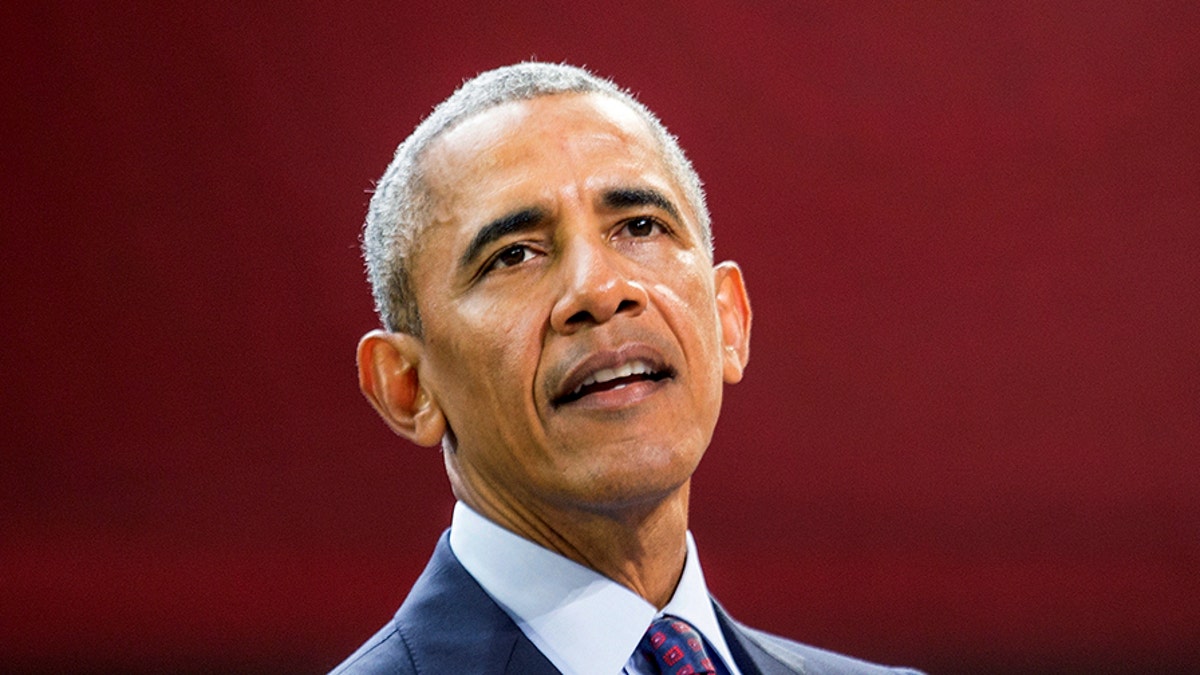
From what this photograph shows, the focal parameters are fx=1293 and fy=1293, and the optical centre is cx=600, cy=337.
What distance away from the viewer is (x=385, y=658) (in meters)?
1.33

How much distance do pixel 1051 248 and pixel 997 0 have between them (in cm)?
49

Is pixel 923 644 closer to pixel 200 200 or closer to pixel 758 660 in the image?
pixel 758 660

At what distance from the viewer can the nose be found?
4.24 ft

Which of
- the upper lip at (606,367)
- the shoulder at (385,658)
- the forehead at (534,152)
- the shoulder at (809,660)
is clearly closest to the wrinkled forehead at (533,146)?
the forehead at (534,152)

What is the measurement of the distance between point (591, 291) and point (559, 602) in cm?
34

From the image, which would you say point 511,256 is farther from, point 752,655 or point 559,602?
point 752,655

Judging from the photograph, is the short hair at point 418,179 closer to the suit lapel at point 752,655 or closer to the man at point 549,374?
the man at point 549,374

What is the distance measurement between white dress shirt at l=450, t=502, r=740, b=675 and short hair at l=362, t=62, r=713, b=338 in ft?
0.82

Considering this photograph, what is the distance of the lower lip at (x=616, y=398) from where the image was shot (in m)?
1.29

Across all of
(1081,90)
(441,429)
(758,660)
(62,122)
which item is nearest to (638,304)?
(441,429)

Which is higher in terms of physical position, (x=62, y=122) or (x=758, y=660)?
(x=62, y=122)

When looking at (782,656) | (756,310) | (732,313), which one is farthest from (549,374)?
(756,310)

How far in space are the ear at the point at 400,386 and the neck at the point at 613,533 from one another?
0.30 ft

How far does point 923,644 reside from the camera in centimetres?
247
